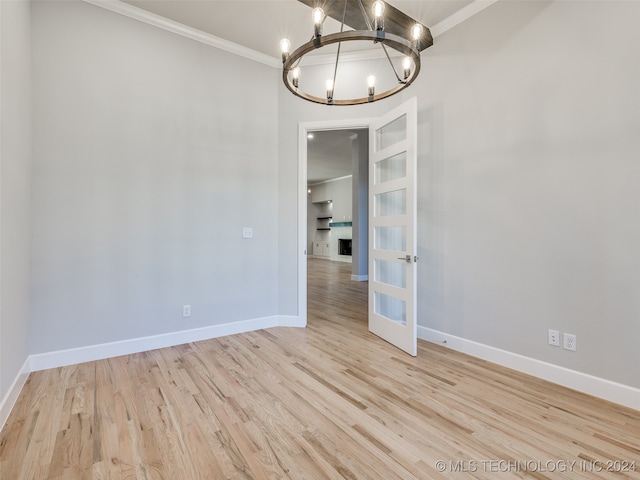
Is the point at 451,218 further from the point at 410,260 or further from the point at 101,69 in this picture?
the point at 101,69

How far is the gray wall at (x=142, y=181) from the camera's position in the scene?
2430 millimetres

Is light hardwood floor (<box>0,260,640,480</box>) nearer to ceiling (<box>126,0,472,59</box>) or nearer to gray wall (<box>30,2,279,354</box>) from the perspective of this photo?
gray wall (<box>30,2,279,354</box>)

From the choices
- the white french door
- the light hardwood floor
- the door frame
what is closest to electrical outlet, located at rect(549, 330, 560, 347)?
the light hardwood floor

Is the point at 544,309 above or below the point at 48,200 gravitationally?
below

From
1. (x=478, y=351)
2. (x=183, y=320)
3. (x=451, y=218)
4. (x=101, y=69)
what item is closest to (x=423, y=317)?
(x=478, y=351)

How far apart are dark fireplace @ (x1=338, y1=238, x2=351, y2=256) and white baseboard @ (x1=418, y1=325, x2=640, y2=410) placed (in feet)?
26.2

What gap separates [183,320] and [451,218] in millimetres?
2862

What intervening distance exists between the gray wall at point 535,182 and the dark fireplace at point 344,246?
784cm

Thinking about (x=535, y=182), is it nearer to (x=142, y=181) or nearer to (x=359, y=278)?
(x=142, y=181)

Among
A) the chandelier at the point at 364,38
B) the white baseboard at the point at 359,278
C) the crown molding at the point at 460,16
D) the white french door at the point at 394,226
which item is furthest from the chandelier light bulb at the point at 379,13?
the white baseboard at the point at 359,278

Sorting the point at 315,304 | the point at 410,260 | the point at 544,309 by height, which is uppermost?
the point at 410,260

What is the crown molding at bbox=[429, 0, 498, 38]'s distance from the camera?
260 centimetres

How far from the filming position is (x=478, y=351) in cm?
268

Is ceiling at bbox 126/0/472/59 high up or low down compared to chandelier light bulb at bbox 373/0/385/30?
up
